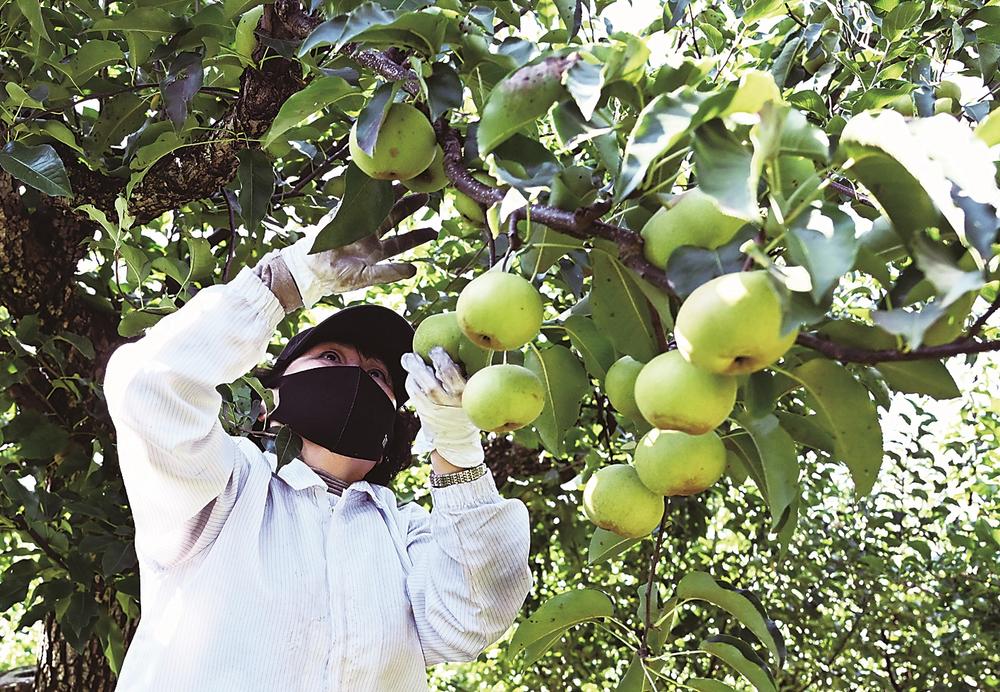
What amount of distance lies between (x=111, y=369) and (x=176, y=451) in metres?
0.21

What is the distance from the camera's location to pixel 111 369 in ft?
5.95

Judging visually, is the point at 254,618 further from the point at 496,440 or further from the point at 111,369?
the point at 496,440

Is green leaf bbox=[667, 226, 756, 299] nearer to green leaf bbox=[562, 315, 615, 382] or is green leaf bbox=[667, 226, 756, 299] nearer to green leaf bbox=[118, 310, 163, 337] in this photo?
green leaf bbox=[562, 315, 615, 382]

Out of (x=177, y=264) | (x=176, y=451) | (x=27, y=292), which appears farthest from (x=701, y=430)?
(x=27, y=292)

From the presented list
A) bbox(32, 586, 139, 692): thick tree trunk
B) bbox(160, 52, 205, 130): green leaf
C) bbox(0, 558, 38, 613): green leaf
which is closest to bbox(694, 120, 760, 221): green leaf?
bbox(160, 52, 205, 130): green leaf

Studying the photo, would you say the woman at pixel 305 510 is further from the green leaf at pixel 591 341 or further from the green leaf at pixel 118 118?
the green leaf at pixel 118 118

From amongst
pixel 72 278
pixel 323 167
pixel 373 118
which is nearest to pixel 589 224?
pixel 373 118

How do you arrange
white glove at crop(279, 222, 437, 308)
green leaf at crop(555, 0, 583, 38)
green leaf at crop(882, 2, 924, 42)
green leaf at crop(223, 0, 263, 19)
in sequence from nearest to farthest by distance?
green leaf at crop(555, 0, 583, 38) < white glove at crop(279, 222, 437, 308) < green leaf at crop(223, 0, 263, 19) < green leaf at crop(882, 2, 924, 42)

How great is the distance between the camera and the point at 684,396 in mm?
954

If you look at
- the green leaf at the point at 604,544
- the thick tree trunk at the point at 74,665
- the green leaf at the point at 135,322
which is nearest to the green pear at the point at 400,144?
the green leaf at the point at 604,544

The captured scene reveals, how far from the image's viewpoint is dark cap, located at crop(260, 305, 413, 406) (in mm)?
2383

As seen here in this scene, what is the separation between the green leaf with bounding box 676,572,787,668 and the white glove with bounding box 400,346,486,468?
0.48 m

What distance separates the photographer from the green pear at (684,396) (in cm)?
95

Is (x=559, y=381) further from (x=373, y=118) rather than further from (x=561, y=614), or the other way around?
(x=561, y=614)
